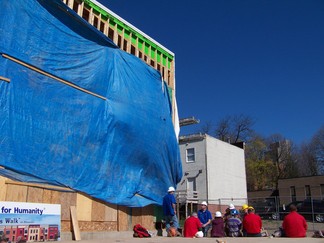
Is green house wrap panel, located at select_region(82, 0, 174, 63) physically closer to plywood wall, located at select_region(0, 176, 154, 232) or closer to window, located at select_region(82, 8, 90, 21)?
window, located at select_region(82, 8, 90, 21)

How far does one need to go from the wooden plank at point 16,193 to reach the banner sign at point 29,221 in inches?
11.5

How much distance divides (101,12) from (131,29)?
1.83 metres

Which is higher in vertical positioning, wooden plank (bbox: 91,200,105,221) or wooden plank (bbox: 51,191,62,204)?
wooden plank (bbox: 51,191,62,204)

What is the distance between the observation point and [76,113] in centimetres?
1110

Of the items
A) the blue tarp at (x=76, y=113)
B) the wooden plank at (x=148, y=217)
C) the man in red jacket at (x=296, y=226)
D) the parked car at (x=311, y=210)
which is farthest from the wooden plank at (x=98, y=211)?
the parked car at (x=311, y=210)

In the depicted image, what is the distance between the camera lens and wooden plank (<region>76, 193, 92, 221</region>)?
10656 mm

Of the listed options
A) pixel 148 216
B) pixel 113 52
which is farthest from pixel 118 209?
pixel 113 52

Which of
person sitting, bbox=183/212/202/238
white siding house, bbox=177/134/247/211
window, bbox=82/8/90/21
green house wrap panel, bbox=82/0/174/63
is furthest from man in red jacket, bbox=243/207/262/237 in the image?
white siding house, bbox=177/134/247/211

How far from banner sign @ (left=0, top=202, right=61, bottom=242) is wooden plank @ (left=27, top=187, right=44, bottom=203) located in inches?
9.3

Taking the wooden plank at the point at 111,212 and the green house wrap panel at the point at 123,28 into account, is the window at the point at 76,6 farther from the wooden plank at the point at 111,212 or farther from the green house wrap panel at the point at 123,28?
the wooden plank at the point at 111,212

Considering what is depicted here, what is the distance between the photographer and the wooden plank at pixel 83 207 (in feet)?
35.0

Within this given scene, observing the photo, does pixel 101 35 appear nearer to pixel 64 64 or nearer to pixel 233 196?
pixel 64 64

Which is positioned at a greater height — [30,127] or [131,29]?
[131,29]

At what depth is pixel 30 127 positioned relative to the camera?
380 inches
